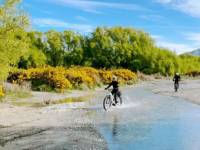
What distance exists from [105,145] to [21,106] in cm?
1605

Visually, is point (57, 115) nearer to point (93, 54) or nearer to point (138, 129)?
point (138, 129)

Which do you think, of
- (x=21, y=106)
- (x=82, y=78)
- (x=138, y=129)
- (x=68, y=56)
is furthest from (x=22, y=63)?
(x=138, y=129)

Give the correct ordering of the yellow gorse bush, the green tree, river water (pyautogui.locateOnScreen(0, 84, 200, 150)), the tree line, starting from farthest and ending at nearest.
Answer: the tree line < the yellow gorse bush < the green tree < river water (pyautogui.locateOnScreen(0, 84, 200, 150))

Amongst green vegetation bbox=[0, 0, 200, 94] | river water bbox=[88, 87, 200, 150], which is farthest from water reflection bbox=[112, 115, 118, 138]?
green vegetation bbox=[0, 0, 200, 94]

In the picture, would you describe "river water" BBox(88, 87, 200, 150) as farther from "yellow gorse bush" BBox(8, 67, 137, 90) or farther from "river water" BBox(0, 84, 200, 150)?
"yellow gorse bush" BBox(8, 67, 137, 90)

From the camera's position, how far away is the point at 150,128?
914 inches

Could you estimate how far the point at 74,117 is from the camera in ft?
92.1

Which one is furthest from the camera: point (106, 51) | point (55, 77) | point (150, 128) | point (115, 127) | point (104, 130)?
point (106, 51)

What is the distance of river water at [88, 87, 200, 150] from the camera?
61.5 ft

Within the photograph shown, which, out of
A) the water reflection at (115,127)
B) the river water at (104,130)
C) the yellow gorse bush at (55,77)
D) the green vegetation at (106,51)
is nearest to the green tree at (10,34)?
the river water at (104,130)

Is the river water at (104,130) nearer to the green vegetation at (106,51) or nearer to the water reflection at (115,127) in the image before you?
the water reflection at (115,127)

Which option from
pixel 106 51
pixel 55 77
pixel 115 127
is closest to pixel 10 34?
pixel 115 127

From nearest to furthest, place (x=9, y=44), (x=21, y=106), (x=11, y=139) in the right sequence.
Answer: (x=11, y=139)
(x=9, y=44)
(x=21, y=106)

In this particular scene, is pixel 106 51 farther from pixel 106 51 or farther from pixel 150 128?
pixel 150 128
